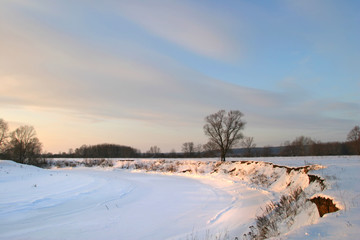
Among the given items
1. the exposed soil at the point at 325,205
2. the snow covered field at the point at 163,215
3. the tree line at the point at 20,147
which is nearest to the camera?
the snow covered field at the point at 163,215

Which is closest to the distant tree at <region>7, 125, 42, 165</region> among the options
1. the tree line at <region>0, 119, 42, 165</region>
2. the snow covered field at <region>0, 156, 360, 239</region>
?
the tree line at <region>0, 119, 42, 165</region>

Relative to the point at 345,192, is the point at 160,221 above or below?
below

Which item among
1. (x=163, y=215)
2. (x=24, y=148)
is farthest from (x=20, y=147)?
(x=163, y=215)

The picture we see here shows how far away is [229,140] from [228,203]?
138ft

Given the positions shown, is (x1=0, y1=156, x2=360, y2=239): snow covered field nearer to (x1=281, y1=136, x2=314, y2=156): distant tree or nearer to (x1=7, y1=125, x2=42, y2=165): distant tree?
(x1=7, y1=125, x2=42, y2=165): distant tree

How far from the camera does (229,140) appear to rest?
181ft

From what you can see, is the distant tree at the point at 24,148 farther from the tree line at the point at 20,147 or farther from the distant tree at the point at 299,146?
the distant tree at the point at 299,146

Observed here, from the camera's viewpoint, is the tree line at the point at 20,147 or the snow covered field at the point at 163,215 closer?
the snow covered field at the point at 163,215

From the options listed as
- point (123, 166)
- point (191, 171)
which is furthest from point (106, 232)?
point (123, 166)

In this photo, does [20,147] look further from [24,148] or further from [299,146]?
[299,146]

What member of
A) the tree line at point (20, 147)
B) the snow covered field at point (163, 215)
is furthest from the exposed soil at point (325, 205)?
the tree line at point (20, 147)

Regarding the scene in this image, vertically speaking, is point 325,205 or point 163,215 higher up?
point 325,205

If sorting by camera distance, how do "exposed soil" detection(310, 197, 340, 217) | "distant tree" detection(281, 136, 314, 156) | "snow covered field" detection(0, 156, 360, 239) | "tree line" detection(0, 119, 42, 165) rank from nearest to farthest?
"snow covered field" detection(0, 156, 360, 239), "exposed soil" detection(310, 197, 340, 217), "tree line" detection(0, 119, 42, 165), "distant tree" detection(281, 136, 314, 156)

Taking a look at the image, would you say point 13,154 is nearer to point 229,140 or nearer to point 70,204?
point 229,140
